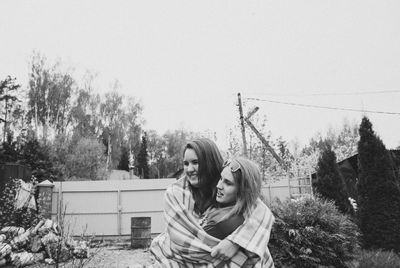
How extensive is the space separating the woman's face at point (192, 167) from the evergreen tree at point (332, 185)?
314 inches

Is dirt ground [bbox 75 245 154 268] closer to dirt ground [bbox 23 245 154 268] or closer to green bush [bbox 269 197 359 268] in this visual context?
dirt ground [bbox 23 245 154 268]

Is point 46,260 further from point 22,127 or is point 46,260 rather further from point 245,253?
point 22,127

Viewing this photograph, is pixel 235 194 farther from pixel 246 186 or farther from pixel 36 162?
pixel 36 162

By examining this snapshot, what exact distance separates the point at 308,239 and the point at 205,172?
375 cm

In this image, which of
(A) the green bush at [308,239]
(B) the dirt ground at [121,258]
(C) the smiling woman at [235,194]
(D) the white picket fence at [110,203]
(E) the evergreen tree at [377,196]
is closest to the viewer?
(C) the smiling woman at [235,194]

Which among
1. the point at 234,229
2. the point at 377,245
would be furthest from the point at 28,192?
the point at 234,229

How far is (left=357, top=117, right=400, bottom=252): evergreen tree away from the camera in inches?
292

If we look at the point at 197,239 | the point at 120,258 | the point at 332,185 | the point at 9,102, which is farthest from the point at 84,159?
the point at 197,239

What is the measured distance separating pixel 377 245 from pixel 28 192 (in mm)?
9944

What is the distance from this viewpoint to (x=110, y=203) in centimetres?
1242

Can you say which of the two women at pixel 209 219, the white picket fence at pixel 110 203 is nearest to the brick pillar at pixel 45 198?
the white picket fence at pixel 110 203

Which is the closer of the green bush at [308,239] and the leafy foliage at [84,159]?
the green bush at [308,239]

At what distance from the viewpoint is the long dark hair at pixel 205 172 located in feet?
6.90

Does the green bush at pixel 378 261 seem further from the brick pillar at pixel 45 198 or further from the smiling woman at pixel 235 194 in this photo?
the brick pillar at pixel 45 198
